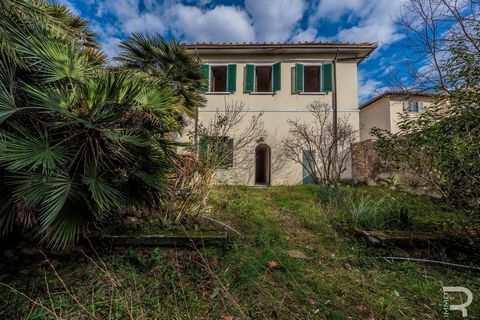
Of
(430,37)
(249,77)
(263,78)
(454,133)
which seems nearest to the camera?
(454,133)

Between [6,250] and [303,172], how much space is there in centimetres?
966

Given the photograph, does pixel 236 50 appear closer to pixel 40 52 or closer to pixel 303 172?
pixel 303 172

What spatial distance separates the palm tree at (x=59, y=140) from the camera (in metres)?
2.49

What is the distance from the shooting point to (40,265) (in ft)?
10.1

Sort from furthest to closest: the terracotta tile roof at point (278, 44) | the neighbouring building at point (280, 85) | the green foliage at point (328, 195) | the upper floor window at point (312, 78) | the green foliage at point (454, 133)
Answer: the upper floor window at point (312, 78)
the neighbouring building at point (280, 85)
the terracotta tile roof at point (278, 44)
the green foliage at point (328, 195)
the green foliage at point (454, 133)

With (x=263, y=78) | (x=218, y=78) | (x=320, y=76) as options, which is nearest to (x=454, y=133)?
(x=320, y=76)

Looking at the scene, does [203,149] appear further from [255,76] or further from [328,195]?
[255,76]

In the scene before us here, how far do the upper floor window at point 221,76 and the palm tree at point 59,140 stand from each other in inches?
311

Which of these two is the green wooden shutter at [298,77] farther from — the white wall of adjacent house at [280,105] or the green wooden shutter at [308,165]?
the green wooden shutter at [308,165]

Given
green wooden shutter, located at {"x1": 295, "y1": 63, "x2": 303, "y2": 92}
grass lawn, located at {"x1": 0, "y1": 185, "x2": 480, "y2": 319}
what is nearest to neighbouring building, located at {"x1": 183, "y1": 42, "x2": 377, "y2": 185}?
green wooden shutter, located at {"x1": 295, "y1": 63, "x2": 303, "y2": 92}

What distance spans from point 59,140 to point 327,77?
1093 centimetres

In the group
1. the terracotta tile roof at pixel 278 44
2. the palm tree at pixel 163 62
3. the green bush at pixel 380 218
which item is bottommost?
the green bush at pixel 380 218

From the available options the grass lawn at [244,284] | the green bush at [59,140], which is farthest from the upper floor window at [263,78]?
the grass lawn at [244,284]

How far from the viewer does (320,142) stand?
9703 millimetres
